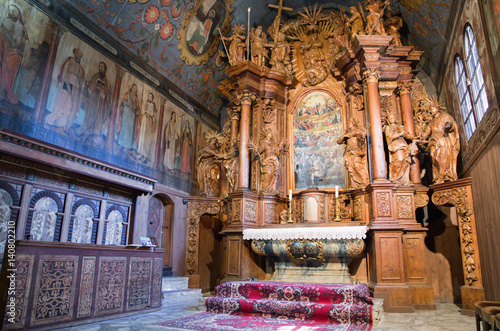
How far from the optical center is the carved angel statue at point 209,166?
10281mm

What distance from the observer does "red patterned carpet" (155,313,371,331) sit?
16.8 feet

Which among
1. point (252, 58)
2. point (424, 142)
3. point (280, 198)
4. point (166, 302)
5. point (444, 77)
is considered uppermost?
point (252, 58)

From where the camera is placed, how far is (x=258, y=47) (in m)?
10.4

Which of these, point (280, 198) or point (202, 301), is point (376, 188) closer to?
point (280, 198)

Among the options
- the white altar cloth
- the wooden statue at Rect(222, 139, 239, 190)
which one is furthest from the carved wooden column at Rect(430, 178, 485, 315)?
the wooden statue at Rect(222, 139, 239, 190)

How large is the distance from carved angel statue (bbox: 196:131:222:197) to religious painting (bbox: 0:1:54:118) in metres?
4.73

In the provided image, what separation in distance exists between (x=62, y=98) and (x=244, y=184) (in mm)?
4435

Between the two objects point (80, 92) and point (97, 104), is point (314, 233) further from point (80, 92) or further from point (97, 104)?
point (80, 92)

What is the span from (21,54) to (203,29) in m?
5.40

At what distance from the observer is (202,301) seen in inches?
262

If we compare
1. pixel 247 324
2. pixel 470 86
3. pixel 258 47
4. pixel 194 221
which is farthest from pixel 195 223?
pixel 470 86

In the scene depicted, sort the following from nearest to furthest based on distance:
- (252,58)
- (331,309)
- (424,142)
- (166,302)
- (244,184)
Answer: (331,309), (166,302), (424,142), (244,184), (252,58)

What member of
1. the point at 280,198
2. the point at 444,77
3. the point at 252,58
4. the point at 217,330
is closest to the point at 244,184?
the point at 280,198

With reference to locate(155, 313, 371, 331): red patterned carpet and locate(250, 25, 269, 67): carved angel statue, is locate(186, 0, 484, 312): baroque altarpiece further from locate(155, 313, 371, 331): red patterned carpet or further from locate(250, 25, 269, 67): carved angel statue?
locate(155, 313, 371, 331): red patterned carpet
